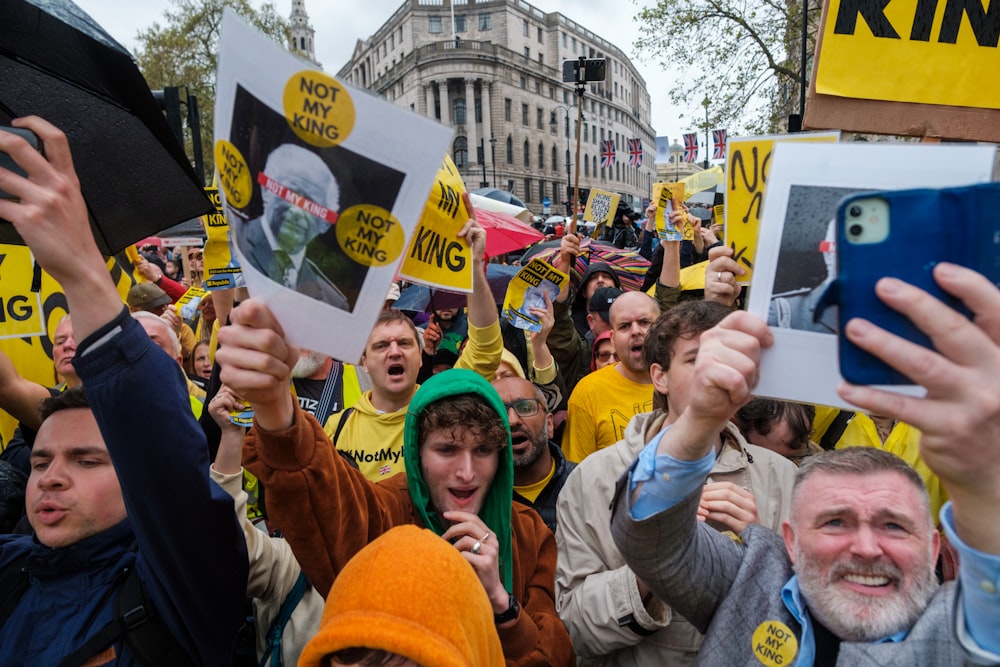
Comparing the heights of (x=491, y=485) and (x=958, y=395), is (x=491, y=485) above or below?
below

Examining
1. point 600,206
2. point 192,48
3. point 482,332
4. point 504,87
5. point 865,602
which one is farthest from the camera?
point 504,87

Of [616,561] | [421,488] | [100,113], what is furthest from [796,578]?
[100,113]

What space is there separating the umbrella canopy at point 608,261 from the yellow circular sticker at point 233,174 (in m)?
4.11

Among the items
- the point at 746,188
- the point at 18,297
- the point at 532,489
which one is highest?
the point at 746,188

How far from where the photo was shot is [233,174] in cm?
130

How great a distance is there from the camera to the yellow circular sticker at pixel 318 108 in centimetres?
115

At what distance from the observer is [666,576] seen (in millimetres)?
1503

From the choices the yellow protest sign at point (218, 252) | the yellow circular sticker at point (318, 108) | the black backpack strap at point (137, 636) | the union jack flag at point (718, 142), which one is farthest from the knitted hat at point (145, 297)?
the union jack flag at point (718, 142)

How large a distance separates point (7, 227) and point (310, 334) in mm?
1443

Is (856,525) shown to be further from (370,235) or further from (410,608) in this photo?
(370,235)

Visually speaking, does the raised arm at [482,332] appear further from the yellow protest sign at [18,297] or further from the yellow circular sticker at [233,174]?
the yellow protest sign at [18,297]

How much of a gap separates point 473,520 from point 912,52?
2.21 metres

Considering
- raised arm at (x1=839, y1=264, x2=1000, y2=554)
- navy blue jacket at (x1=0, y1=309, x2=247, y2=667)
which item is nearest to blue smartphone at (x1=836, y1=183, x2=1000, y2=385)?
raised arm at (x1=839, y1=264, x2=1000, y2=554)

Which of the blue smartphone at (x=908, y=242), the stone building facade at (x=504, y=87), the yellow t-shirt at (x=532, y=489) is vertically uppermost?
the stone building facade at (x=504, y=87)
